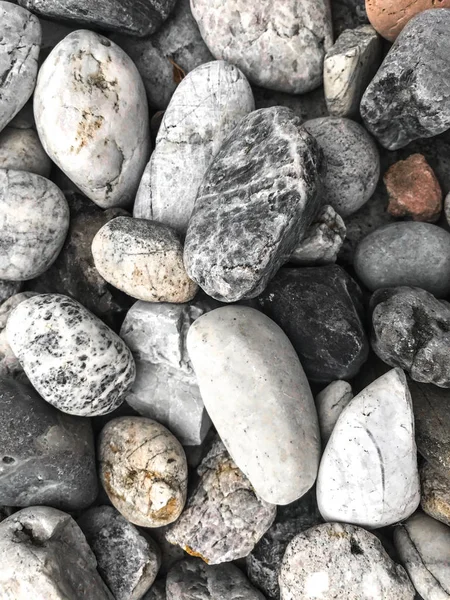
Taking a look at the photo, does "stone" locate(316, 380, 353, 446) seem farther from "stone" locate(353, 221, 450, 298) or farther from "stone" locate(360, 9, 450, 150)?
"stone" locate(360, 9, 450, 150)

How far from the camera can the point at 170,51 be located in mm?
2559

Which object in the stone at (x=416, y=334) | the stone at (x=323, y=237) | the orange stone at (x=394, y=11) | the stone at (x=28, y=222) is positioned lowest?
the stone at (x=28, y=222)

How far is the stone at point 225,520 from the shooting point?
2252mm

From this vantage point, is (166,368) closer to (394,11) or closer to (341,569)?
(341,569)

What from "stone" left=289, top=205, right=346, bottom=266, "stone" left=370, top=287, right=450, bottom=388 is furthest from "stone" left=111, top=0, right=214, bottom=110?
"stone" left=370, top=287, right=450, bottom=388

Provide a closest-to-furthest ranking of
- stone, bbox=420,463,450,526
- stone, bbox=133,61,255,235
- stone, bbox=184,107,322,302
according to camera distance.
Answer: stone, bbox=184,107,322,302
stone, bbox=420,463,450,526
stone, bbox=133,61,255,235

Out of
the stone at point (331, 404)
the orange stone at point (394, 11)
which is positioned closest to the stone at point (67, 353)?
the stone at point (331, 404)

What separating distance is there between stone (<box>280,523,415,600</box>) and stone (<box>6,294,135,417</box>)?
93 cm

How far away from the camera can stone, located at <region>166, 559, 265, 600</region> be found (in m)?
2.24

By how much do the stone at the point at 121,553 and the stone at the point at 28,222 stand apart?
41.6 inches

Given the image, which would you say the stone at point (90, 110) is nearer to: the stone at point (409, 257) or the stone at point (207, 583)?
the stone at point (409, 257)

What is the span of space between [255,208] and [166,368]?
2.57 ft

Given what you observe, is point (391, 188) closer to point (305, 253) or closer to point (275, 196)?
point (305, 253)

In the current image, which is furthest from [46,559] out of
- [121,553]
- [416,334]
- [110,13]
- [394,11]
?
[394,11]
